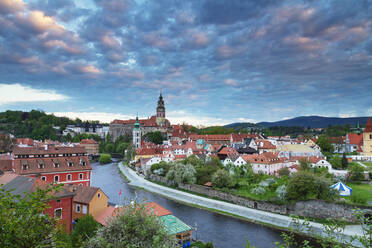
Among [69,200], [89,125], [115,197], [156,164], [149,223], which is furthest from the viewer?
[89,125]

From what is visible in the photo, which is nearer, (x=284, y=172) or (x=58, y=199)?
(x=58, y=199)

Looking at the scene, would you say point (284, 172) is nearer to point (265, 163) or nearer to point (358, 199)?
point (265, 163)

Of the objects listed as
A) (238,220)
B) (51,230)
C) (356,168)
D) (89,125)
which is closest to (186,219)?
(238,220)

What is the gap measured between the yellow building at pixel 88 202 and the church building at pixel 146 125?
95.8m

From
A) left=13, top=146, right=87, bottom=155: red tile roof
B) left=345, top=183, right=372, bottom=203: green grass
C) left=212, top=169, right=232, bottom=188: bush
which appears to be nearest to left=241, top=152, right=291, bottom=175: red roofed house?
left=212, top=169, right=232, bottom=188: bush

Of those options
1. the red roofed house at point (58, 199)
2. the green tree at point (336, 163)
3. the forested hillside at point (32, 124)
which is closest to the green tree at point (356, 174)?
the green tree at point (336, 163)

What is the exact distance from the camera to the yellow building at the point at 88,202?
19.3 m

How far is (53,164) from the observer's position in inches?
1022

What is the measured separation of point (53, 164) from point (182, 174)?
63.5 ft

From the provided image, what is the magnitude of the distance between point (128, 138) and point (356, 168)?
86553 mm

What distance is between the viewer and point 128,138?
10825 cm

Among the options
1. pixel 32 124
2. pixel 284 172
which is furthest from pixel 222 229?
pixel 32 124

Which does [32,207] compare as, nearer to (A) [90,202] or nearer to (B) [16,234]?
(B) [16,234]

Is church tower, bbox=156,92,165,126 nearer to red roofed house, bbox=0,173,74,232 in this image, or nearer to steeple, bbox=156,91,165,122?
steeple, bbox=156,91,165,122
